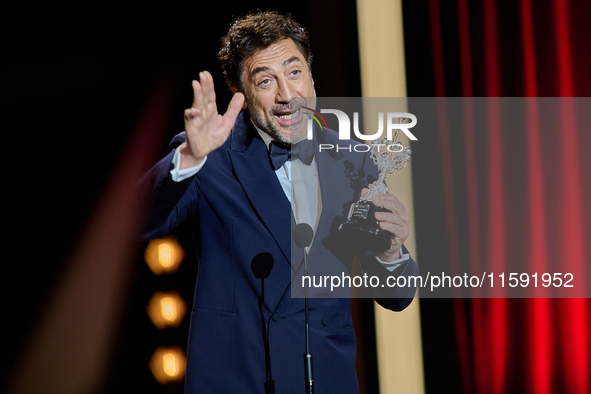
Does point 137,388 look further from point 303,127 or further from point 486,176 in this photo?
point 486,176

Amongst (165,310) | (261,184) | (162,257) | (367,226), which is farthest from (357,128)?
(165,310)

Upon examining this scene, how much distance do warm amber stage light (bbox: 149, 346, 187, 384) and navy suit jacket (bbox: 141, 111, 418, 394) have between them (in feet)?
5.00

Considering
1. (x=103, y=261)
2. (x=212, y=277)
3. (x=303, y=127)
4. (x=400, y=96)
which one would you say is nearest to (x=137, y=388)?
(x=103, y=261)

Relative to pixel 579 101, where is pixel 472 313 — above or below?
below

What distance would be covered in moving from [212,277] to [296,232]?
419 millimetres

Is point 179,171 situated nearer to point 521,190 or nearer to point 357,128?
point 357,128

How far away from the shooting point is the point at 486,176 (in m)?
2.46

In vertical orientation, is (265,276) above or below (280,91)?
below

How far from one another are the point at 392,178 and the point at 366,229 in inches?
48.7

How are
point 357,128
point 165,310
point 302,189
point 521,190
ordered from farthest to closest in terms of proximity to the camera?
1. point 165,310
2. point 521,190
3. point 357,128
4. point 302,189

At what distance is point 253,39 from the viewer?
1.73 meters

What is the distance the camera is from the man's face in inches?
65.8

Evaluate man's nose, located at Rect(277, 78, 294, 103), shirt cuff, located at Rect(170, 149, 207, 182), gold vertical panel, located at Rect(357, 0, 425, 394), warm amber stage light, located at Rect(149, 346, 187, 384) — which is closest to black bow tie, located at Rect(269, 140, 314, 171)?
man's nose, located at Rect(277, 78, 294, 103)

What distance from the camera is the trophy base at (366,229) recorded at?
50.1 inches
